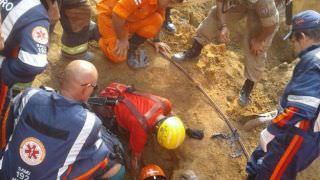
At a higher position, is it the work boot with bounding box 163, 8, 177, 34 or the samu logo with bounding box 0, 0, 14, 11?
the samu logo with bounding box 0, 0, 14, 11

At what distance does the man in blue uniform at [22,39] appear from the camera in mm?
3441

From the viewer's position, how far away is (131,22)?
5.11 m

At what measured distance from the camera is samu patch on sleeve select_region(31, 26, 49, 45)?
349cm

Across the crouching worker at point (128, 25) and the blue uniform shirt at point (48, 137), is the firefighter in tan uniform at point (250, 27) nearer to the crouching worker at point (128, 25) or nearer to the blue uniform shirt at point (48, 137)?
the crouching worker at point (128, 25)

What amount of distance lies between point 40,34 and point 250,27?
8.43 feet

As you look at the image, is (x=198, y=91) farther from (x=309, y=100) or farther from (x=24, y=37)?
(x=24, y=37)

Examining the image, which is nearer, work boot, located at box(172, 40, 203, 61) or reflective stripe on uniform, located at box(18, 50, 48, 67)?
reflective stripe on uniform, located at box(18, 50, 48, 67)

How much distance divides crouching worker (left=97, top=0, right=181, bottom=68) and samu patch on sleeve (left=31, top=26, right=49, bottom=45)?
127cm

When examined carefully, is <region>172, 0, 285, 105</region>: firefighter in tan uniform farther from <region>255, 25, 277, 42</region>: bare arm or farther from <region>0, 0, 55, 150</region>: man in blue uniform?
<region>0, 0, 55, 150</region>: man in blue uniform

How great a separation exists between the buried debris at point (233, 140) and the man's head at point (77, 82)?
220cm

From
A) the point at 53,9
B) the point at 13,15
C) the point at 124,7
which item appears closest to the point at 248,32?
the point at 124,7

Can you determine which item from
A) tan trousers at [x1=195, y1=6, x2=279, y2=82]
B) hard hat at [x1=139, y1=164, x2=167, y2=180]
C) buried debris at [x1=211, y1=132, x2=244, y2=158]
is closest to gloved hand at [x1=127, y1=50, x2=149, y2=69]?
tan trousers at [x1=195, y1=6, x2=279, y2=82]

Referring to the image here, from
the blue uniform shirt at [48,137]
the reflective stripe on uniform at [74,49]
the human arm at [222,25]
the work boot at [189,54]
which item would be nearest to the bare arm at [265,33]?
the human arm at [222,25]

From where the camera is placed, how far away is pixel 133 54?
5527mm
